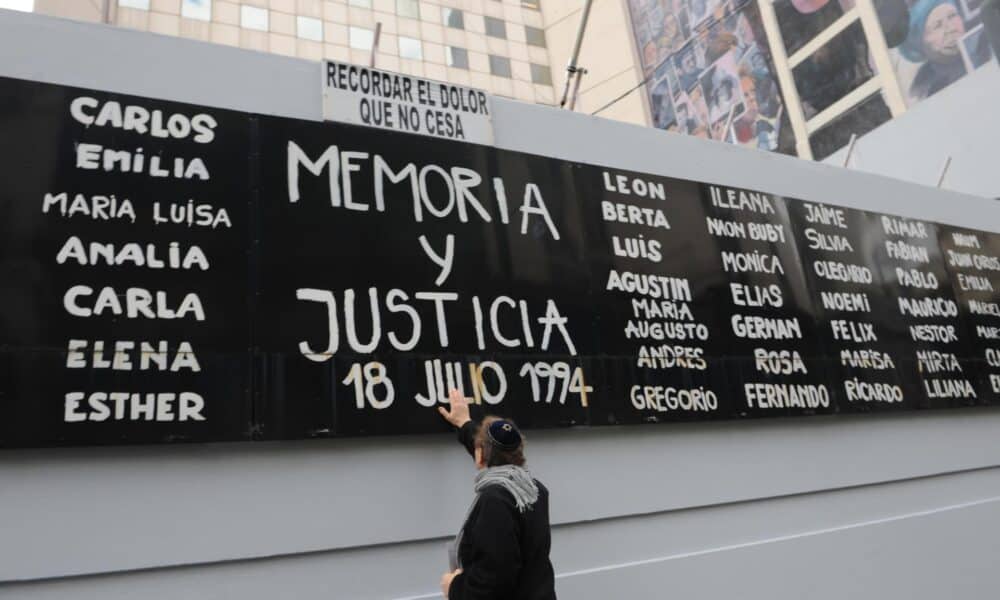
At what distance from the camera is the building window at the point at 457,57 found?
3522 cm

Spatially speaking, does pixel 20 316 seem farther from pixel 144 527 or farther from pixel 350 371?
pixel 350 371

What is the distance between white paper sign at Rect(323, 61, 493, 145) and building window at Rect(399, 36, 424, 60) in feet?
105

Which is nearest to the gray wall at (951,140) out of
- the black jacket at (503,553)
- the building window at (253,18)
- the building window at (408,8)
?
the black jacket at (503,553)

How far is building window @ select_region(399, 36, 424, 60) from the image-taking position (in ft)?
112

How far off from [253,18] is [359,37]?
4937 mm

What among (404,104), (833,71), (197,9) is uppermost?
(197,9)

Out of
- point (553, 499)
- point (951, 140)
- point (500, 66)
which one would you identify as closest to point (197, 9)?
point (500, 66)

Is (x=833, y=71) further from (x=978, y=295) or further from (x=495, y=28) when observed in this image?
(x=495, y=28)

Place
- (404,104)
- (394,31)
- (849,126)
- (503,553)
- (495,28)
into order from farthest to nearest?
(495,28), (394,31), (849,126), (404,104), (503,553)

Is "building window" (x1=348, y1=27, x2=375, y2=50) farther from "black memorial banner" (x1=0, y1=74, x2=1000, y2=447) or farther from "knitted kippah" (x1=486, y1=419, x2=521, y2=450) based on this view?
"knitted kippah" (x1=486, y1=419, x2=521, y2=450)

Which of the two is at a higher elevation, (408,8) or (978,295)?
(408,8)

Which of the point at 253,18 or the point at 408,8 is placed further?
the point at 408,8

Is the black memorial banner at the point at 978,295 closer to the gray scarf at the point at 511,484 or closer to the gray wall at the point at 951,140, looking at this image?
the gray scarf at the point at 511,484

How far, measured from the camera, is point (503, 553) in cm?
255
